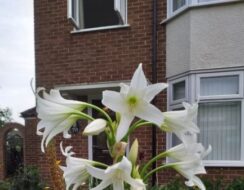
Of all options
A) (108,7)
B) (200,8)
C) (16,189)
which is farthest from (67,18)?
(16,189)

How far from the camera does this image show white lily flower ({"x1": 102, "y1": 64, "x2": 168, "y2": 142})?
1.25 meters

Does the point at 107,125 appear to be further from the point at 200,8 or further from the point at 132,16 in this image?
the point at 132,16

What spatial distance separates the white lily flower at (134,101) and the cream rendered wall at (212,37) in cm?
465

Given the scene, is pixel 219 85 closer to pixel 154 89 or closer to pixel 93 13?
pixel 93 13

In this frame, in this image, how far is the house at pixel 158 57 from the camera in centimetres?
566

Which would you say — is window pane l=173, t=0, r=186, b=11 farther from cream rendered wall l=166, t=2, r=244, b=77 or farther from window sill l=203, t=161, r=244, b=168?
window sill l=203, t=161, r=244, b=168

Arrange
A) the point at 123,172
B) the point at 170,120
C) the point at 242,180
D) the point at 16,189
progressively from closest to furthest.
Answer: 1. the point at 123,172
2. the point at 170,120
3. the point at 242,180
4. the point at 16,189

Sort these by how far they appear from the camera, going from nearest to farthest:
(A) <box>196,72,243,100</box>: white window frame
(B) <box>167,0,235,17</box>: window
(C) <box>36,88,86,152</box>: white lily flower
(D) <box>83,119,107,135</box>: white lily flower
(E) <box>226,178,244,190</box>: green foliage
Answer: (D) <box>83,119,107,135</box>: white lily flower < (C) <box>36,88,86,152</box>: white lily flower < (E) <box>226,178,244,190</box>: green foliage < (A) <box>196,72,243,100</box>: white window frame < (B) <box>167,0,235,17</box>: window

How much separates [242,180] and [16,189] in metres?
4.41

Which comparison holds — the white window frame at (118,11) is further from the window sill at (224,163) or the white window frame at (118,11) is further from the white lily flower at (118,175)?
the white lily flower at (118,175)

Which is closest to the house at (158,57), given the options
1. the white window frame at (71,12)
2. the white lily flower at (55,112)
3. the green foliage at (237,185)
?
the white window frame at (71,12)

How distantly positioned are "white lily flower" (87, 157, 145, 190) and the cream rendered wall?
4.72 meters

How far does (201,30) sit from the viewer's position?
18.8ft

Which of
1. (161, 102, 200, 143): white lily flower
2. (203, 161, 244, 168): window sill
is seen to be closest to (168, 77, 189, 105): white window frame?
(203, 161, 244, 168): window sill
